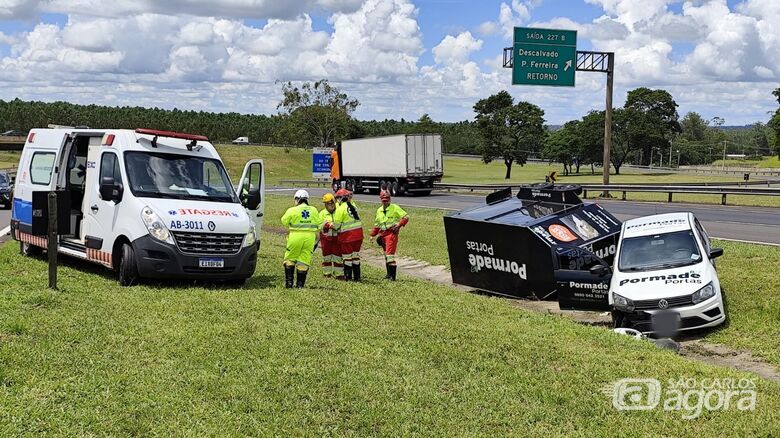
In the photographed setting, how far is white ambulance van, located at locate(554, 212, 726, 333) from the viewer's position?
34.7ft

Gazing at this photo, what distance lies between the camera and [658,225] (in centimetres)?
1262

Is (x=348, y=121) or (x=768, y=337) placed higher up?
(x=348, y=121)

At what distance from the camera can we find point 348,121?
92.8m

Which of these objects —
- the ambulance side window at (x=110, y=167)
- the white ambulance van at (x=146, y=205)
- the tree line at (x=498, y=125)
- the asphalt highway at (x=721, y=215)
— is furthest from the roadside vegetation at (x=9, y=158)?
the ambulance side window at (x=110, y=167)

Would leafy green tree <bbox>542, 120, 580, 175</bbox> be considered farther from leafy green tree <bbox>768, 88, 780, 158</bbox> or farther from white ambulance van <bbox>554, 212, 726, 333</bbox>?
white ambulance van <bbox>554, 212, 726, 333</bbox>

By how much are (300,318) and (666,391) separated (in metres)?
4.30

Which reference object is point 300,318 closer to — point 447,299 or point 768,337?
point 447,299

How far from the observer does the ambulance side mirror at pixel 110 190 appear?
38.0ft

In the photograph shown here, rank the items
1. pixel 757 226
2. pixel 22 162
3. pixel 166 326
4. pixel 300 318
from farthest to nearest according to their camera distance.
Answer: pixel 757 226 < pixel 22 162 < pixel 300 318 < pixel 166 326

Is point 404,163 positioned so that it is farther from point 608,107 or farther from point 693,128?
point 693,128

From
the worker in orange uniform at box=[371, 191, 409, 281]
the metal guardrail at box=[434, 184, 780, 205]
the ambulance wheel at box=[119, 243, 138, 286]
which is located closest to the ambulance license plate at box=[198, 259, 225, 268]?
the ambulance wheel at box=[119, 243, 138, 286]

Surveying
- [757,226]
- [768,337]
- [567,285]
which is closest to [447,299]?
[567,285]

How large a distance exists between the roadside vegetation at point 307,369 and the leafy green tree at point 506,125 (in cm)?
6889

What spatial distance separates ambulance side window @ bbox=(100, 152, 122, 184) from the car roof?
26.8 ft
